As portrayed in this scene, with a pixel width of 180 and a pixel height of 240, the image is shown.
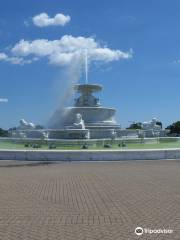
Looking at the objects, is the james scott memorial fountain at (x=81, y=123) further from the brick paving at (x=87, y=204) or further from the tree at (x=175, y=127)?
the tree at (x=175, y=127)

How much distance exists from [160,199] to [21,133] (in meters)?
25.4

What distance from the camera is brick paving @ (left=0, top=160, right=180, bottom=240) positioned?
6250 millimetres

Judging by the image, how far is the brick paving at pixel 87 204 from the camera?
625 centimetres

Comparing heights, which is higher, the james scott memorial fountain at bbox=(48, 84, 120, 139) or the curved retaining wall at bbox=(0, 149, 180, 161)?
the james scott memorial fountain at bbox=(48, 84, 120, 139)

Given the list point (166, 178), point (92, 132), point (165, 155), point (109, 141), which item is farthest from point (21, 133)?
point (166, 178)

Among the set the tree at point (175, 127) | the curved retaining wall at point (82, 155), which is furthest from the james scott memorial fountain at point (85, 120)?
the tree at point (175, 127)

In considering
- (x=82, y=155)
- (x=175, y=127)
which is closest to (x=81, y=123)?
(x=82, y=155)

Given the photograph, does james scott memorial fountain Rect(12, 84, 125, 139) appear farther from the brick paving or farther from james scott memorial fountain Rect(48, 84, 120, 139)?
the brick paving

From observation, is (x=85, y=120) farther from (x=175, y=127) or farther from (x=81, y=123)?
(x=175, y=127)

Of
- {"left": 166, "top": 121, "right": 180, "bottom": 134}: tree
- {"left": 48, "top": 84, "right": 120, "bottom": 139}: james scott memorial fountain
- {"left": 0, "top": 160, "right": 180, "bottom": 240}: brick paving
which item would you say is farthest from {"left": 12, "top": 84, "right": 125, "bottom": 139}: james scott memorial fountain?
{"left": 166, "top": 121, "right": 180, "bottom": 134}: tree

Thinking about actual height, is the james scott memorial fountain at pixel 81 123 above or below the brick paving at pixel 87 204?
above

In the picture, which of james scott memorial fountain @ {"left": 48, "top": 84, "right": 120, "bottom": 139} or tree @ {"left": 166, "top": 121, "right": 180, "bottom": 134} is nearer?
james scott memorial fountain @ {"left": 48, "top": 84, "right": 120, "bottom": 139}

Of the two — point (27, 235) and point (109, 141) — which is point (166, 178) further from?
point (109, 141)

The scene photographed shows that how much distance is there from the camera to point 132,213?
7574 mm
